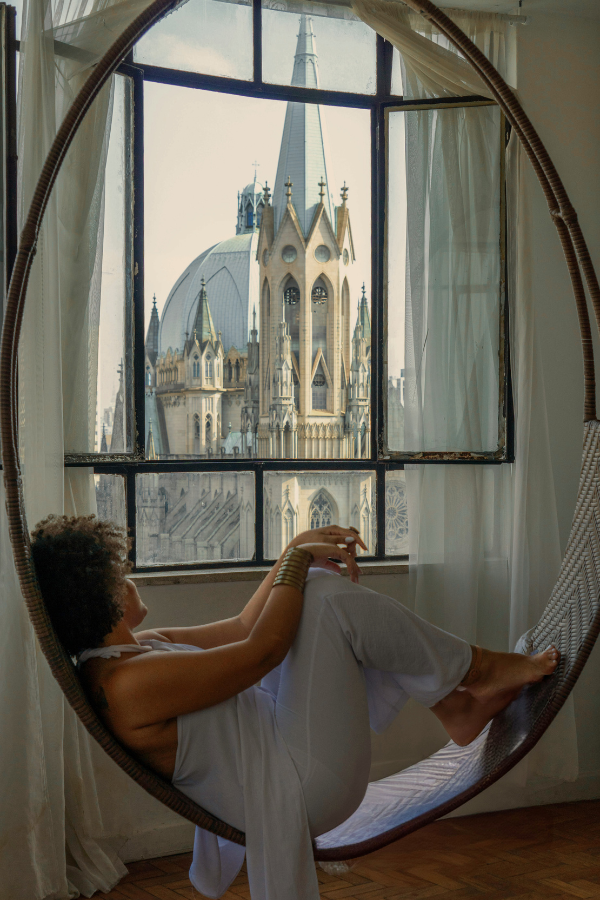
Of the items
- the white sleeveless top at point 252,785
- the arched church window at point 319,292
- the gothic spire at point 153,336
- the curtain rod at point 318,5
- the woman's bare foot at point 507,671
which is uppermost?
the curtain rod at point 318,5

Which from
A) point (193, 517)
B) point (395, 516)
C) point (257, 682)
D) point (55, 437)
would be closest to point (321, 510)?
point (395, 516)

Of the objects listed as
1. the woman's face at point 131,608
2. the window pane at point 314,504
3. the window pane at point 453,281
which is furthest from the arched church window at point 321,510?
the woman's face at point 131,608

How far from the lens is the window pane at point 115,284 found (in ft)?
8.98

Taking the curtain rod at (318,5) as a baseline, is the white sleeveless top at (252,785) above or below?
below

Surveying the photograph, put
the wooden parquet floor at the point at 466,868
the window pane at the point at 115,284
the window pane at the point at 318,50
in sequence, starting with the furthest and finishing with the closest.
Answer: the window pane at the point at 318,50, the window pane at the point at 115,284, the wooden parquet floor at the point at 466,868

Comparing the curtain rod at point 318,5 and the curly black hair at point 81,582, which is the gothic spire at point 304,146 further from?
the curly black hair at point 81,582

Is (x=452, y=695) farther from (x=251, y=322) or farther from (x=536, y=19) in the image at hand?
(x=536, y=19)

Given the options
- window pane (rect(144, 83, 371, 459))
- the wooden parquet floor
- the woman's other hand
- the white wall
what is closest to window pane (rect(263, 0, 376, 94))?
window pane (rect(144, 83, 371, 459))

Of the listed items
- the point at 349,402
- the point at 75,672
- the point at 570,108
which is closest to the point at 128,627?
the point at 75,672

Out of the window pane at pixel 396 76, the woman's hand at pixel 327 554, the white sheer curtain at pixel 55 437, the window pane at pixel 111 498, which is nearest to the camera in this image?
the woman's hand at pixel 327 554

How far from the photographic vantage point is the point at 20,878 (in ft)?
7.73

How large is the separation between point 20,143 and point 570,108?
208cm

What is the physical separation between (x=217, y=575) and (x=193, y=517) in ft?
0.92

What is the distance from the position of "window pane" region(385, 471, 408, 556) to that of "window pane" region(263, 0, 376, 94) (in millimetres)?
1588
